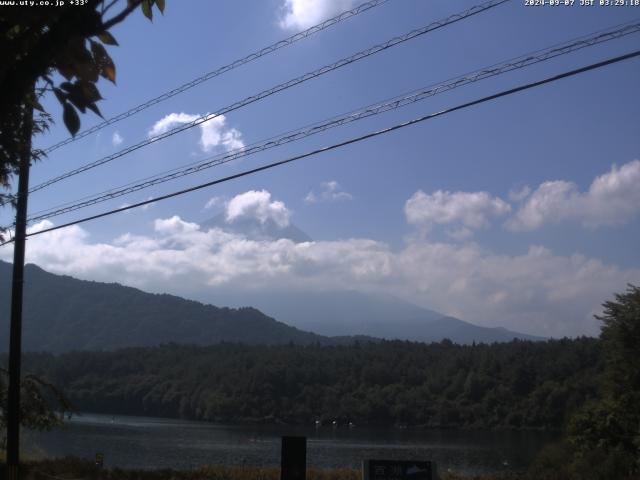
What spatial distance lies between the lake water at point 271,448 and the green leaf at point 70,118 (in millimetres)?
27218

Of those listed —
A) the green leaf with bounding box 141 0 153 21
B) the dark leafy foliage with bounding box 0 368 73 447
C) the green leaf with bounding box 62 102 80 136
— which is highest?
the green leaf with bounding box 141 0 153 21

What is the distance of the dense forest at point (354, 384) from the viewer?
96.4 m

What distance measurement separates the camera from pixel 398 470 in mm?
11398

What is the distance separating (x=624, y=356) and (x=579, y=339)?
215ft

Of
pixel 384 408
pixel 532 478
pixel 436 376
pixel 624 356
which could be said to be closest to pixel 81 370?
pixel 384 408

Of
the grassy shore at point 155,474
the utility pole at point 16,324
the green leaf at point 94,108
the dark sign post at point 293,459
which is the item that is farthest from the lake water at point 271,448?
the green leaf at point 94,108

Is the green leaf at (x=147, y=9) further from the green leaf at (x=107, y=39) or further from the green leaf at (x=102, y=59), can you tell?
the green leaf at (x=102, y=59)

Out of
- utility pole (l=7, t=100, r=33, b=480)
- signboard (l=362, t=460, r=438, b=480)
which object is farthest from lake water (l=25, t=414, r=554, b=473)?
signboard (l=362, t=460, r=438, b=480)

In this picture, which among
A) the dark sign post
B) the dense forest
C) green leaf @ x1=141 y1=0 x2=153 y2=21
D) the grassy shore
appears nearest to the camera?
green leaf @ x1=141 y1=0 x2=153 y2=21

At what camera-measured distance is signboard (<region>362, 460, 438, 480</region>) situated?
11.3 m

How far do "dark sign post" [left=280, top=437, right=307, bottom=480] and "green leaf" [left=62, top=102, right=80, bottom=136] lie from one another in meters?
8.48

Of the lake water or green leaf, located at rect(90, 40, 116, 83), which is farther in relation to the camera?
the lake water

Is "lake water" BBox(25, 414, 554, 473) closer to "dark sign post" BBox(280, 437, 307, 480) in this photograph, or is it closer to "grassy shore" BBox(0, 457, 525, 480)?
"grassy shore" BBox(0, 457, 525, 480)

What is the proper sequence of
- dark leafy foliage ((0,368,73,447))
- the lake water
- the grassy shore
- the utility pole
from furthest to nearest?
the lake water, dark leafy foliage ((0,368,73,447)), the grassy shore, the utility pole
